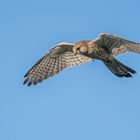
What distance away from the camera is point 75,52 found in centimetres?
1575

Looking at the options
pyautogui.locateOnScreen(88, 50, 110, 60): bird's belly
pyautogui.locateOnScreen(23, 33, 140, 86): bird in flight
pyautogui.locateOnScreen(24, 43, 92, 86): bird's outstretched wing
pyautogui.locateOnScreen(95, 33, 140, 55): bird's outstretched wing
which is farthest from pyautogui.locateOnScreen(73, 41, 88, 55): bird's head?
pyautogui.locateOnScreen(24, 43, 92, 86): bird's outstretched wing

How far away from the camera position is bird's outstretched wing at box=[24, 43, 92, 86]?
16781 mm

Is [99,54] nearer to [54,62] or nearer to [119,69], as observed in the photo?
[119,69]

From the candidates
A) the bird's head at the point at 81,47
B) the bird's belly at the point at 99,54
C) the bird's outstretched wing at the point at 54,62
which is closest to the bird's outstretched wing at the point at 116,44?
the bird's belly at the point at 99,54

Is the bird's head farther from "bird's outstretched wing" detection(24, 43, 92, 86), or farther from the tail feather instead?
"bird's outstretched wing" detection(24, 43, 92, 86)

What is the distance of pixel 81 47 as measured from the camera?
1562 centimetres

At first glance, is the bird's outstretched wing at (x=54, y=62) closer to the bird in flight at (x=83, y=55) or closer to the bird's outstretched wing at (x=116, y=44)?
the bird in flight at (x=83, y=55)

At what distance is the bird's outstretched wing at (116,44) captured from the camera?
48.3 feet

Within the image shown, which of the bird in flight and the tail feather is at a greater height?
the bird in flight

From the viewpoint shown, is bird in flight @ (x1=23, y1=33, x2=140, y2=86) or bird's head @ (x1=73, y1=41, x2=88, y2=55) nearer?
bird in flight @ (x1=23, y1=33, x2=140, y2=86)

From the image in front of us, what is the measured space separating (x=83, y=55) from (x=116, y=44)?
1665 millimetres

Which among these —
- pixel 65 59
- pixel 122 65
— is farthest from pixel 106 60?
pixel 65 59

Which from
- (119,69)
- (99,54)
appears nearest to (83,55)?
(99,54)

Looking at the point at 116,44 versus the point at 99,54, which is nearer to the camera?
the point at 116,44
